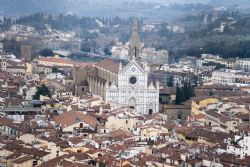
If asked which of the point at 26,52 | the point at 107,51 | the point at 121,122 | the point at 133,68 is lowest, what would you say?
the point at 107,51

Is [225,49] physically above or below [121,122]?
below

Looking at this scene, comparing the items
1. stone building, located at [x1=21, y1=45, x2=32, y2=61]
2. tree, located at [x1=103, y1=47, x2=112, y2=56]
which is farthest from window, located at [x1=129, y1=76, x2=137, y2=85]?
tree, located at [x1=103, y1=47, x2=112, y2=56]

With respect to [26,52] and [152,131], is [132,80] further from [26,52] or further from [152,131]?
[26,52]

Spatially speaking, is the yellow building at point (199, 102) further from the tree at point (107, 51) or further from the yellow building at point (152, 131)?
the tree at point (107, 51)

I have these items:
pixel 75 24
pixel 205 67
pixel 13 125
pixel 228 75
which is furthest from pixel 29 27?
pixel 13 125

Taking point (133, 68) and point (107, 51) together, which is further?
point (107, 51)

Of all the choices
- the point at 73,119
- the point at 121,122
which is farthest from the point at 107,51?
the point at 73,119

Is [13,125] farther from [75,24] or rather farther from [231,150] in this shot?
[75,24]
